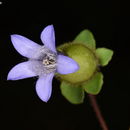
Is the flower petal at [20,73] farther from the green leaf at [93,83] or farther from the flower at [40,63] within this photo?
the green leaf at [93,83]

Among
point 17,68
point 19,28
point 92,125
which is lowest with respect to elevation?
point 92,125

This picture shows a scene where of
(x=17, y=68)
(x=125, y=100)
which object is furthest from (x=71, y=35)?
(x=17, y=68)

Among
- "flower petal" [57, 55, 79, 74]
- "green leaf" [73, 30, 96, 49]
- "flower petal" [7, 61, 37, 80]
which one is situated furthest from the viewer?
"green leaf" [73, 30, 96, 49]

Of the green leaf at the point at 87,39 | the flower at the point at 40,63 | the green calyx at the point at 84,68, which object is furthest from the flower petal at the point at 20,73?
the green leaf at the point at 87,39

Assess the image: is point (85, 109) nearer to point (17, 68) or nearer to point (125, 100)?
point (125, 100)

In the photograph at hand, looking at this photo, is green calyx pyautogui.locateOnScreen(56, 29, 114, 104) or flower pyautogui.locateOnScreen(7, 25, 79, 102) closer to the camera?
flower pyautogui.locateOnScreen(7, 25, 79, 102)

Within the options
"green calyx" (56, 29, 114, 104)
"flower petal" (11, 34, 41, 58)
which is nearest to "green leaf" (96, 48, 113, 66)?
"green calyx" (56, 29, 114, 104)

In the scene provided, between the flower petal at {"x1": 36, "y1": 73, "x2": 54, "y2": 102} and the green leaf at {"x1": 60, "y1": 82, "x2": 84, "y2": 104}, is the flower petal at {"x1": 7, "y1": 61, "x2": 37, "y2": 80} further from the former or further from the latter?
the green leaf at {"x1": 60, "y1": 82, "x2": 84, "y2": 104}
